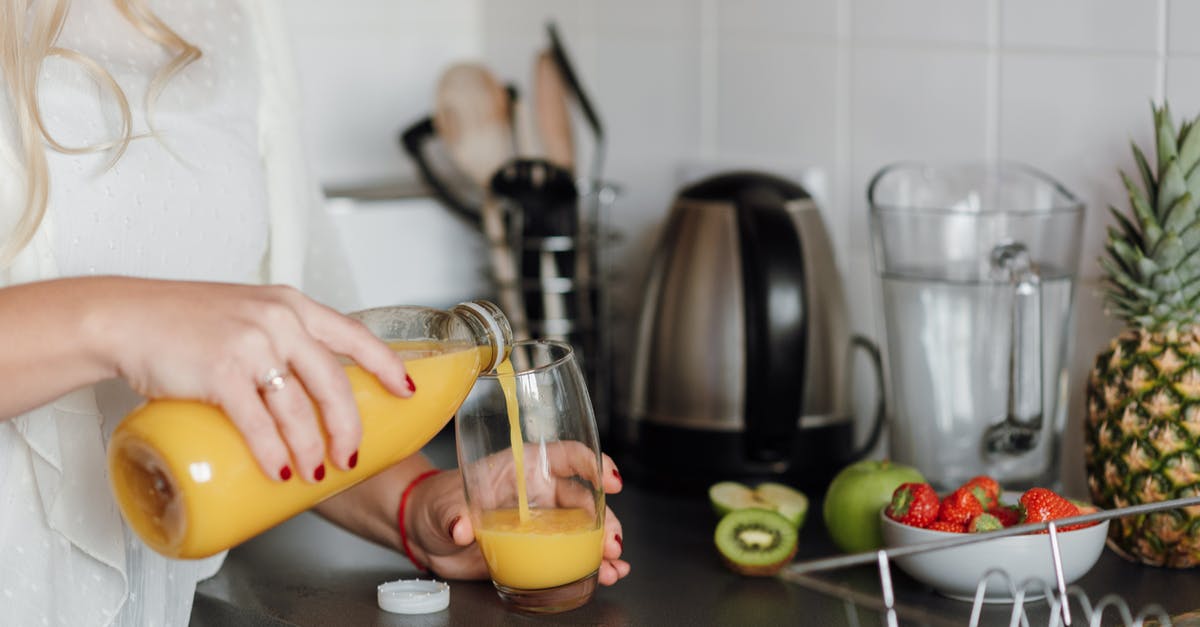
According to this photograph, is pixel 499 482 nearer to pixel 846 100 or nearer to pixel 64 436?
pixel 64 436

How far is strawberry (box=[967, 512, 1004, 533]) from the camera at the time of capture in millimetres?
922

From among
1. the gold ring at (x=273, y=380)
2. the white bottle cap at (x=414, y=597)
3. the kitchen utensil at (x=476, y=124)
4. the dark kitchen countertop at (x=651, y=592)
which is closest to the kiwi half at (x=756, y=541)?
the dark kitchen countertop at (x=651, y=592)

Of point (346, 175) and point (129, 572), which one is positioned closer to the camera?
point (129, 572)

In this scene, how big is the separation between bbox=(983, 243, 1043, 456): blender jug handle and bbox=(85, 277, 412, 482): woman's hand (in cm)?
60

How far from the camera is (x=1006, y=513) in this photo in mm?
968

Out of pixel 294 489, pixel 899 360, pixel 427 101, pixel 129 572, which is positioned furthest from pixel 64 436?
pixel 427 101

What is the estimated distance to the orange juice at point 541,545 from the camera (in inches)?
34.9

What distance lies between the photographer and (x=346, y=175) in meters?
1.74

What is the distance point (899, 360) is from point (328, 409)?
0.65m

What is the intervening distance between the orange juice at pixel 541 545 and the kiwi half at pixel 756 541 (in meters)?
0.16

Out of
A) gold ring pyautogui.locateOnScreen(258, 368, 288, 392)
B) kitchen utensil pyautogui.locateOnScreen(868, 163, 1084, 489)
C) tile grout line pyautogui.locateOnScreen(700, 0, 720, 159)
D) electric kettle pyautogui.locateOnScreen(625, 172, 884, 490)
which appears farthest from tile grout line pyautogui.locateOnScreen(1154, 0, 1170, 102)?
gold ring pyautogui.locateOnScreen(258, 368, 288, 392)

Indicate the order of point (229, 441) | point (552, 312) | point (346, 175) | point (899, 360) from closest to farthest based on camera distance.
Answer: point (229, 441) → point (899, 360) → point (552, 312) → point (346, 175)

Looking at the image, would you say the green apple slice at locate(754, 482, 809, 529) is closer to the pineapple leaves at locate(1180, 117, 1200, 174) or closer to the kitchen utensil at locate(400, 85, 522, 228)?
the pineapple leaves at locate(1180, 117, 1200, 174)

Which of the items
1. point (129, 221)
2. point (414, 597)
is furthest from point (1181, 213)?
point (129, 221)
